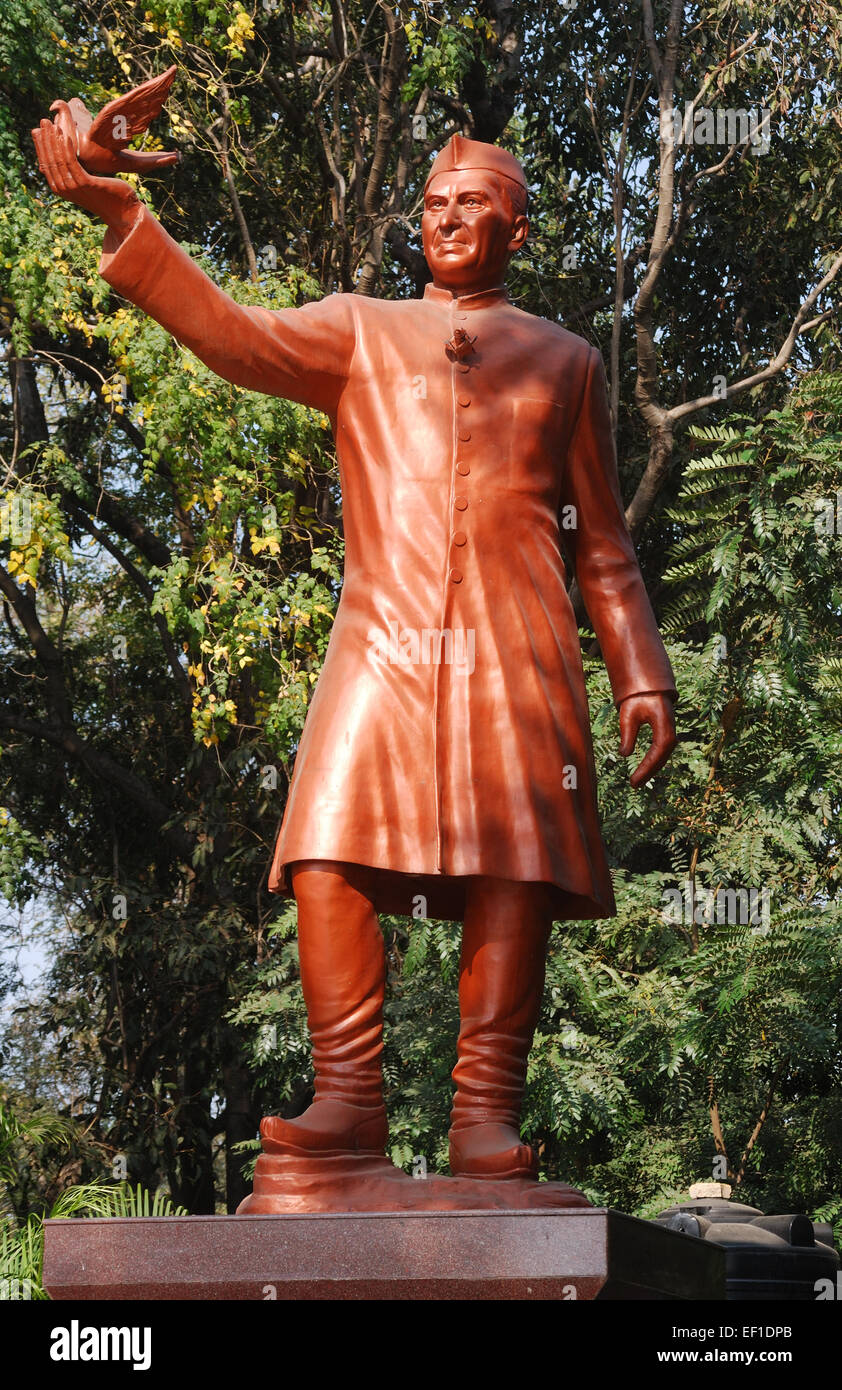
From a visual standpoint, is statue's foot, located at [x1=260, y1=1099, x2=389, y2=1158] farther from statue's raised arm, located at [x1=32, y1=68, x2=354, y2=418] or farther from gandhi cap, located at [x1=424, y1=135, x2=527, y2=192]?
gandhi cap, located at [x1=424, y1=135, x2=527, y2=192]

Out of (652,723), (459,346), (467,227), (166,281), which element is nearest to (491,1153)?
(652,723)

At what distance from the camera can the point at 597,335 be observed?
45.5 ft

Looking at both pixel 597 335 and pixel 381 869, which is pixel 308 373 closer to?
pixel 381 869

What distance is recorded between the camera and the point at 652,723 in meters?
4.40

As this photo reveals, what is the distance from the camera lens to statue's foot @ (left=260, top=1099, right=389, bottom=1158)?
3707 mm

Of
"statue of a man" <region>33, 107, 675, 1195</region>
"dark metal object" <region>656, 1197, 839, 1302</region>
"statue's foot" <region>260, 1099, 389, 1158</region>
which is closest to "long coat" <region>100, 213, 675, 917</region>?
"statue of a man" <region>33, 107, 675, 1195</region>

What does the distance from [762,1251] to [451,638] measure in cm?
254

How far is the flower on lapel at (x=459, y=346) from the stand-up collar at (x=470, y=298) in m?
0.18

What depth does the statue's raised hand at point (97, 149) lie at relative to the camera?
12.4 ft

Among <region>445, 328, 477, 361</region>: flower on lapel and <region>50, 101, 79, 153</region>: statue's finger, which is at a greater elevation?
<region>50, 101, 79, 153</region>: statue's finger

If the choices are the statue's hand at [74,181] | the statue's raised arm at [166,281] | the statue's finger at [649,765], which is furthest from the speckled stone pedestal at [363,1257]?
the statue's hand at [74,181]

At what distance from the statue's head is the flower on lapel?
0.21 meters
